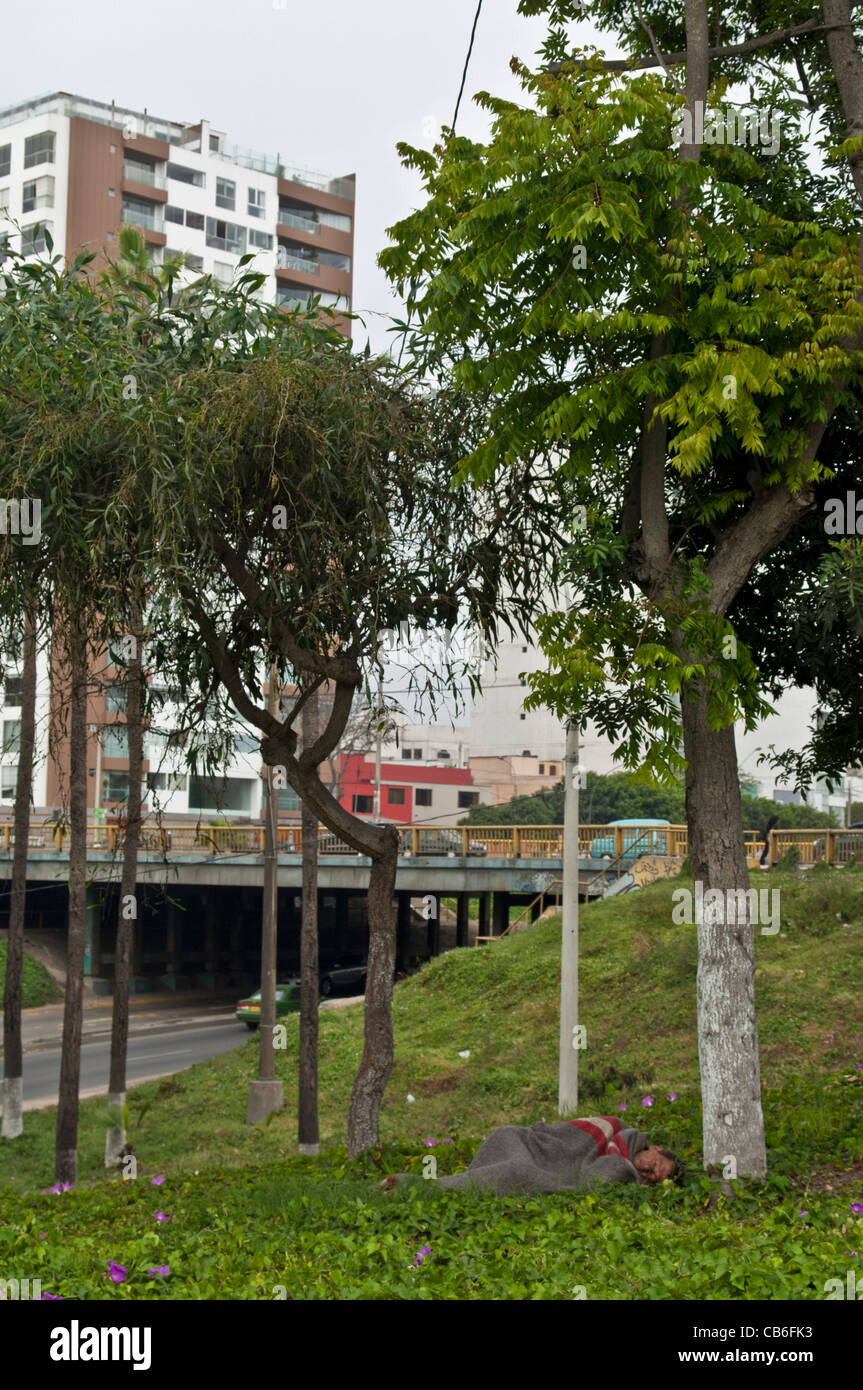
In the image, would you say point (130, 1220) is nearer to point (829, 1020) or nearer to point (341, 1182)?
point (341, 1182)

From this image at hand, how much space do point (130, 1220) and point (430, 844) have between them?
35.2m

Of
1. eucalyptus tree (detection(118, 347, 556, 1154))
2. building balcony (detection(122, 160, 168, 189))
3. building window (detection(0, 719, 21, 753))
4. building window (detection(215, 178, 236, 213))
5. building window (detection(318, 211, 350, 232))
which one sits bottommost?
building window (detection(0, 719, 21, 753))

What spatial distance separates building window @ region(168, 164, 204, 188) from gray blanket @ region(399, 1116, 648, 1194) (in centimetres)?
6878

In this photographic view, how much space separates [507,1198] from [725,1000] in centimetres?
213

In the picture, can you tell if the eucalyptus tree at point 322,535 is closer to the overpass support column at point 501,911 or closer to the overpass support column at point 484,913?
the overpass support column at point 501,911

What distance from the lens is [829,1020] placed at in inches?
719

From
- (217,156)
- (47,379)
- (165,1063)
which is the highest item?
(217,156)

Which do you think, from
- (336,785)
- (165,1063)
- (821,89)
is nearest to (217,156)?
(336,785)

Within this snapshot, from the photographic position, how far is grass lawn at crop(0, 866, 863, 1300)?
21.6 feet

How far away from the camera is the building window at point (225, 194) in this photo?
71.4 metres

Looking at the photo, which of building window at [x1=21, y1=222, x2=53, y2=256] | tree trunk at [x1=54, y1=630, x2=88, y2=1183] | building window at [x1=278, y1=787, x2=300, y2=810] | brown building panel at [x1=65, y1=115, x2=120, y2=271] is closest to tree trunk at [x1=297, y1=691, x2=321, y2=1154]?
tree trunk at [x1=54, y1=630, x2=88, y2=1183]

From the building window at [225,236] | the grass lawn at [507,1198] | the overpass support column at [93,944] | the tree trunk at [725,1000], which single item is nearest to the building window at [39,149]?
the building window at [225,236]

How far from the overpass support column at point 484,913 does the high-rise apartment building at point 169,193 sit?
88.9ft

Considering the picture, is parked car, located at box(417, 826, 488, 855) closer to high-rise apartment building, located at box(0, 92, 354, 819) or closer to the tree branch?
high-rise apartment building, located at box(0, 92, 354, 819)
